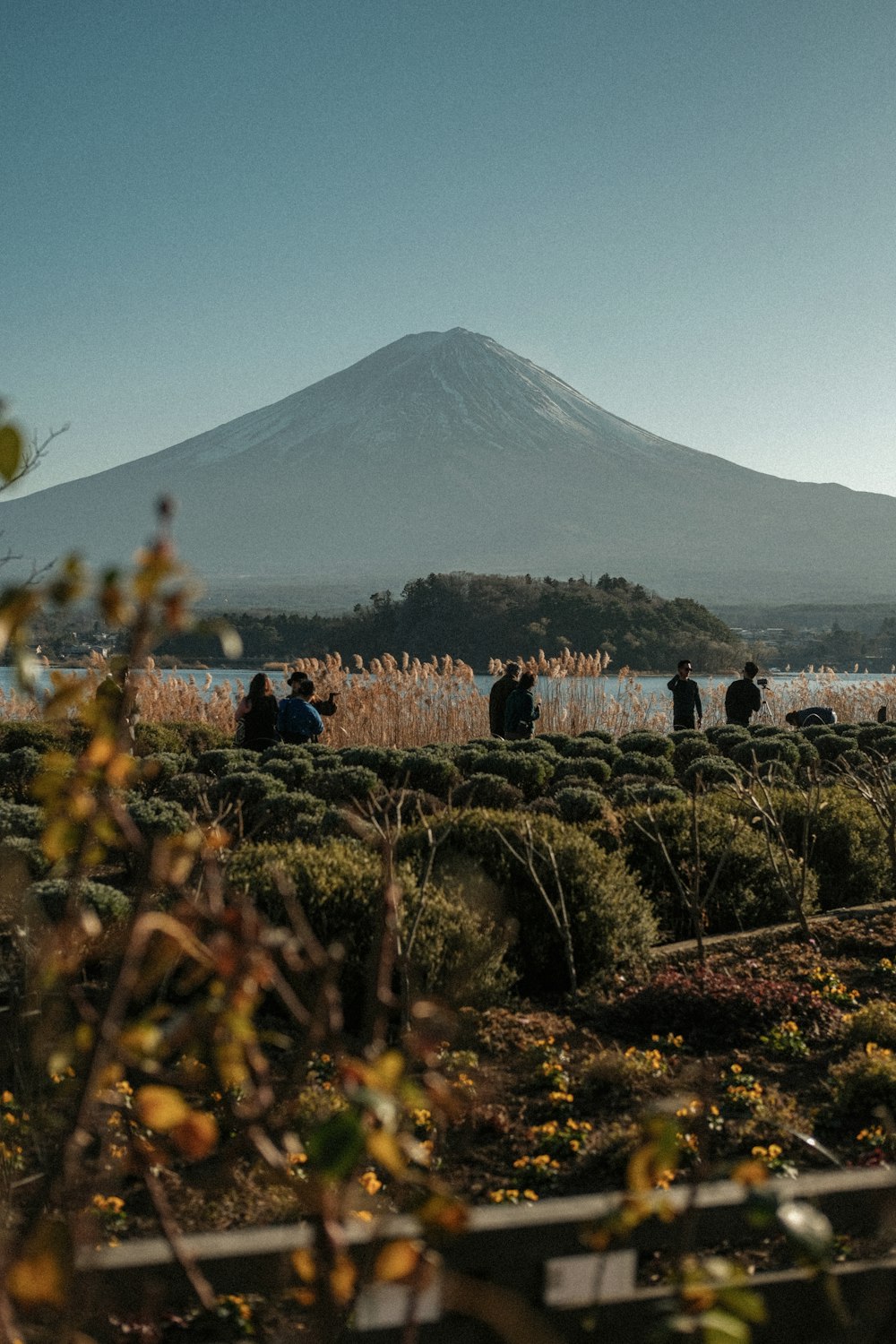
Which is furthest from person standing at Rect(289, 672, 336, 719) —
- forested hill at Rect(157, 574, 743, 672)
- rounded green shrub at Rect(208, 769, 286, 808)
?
forested hill at Rect(157, 574, 743, 672)

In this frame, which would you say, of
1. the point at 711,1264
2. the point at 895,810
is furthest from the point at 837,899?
the point at 711,1264

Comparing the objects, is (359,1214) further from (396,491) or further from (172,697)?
(396,491)

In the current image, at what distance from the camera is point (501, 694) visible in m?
13.2

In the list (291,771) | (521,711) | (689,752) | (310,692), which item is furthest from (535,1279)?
(521,711)

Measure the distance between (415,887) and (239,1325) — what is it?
301 cm

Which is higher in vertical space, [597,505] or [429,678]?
[597,505]

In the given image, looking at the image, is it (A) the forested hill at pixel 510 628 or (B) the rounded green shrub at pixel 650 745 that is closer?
(B) the rounded green shrub at pixel 650 745

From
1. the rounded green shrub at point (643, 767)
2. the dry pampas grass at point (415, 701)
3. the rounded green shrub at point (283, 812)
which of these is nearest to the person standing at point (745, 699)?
the dry pampas grass at point (415, 701)

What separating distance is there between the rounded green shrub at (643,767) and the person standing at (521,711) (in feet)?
5.45

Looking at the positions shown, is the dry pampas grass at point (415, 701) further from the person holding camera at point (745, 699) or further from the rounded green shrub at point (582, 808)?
the rounded green shrub at point (582, 808)

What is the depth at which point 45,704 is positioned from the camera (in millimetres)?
1458

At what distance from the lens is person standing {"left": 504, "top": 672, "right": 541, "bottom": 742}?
1246cm

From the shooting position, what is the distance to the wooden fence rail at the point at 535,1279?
7.25 feet

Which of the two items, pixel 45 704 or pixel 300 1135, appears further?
pixel 300 1135
